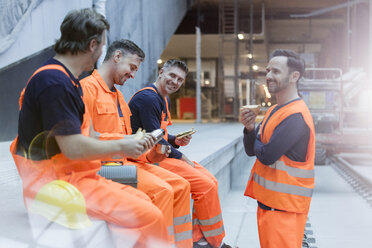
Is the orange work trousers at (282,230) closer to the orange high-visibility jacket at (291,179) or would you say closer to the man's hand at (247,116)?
the orange high-visibility jacket at (291,179)

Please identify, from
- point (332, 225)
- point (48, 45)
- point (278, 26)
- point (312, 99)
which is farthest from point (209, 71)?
point (332, 225)

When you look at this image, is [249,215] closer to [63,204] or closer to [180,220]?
[180,220]

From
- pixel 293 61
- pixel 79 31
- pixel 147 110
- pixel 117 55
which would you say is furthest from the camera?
pixel 147 110

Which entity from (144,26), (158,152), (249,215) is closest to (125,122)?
(158,152)

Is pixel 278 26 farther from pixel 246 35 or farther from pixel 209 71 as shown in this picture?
pixel 209 71

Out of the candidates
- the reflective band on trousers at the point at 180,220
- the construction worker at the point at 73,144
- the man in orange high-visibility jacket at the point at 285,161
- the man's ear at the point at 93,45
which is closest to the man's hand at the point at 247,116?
the man in orange high-visibility jacket at the point at 285,161

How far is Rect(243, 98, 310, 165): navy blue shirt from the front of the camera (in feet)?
7.97

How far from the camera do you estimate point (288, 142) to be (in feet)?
7.96

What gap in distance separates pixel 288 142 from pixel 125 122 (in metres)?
1.08

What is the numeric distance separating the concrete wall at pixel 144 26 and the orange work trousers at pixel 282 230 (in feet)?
20.8

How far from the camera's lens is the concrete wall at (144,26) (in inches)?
346

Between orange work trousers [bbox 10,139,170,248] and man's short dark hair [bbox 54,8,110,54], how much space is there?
481 millimetres

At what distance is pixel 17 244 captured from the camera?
65.2 inches

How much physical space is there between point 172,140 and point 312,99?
848 cm
